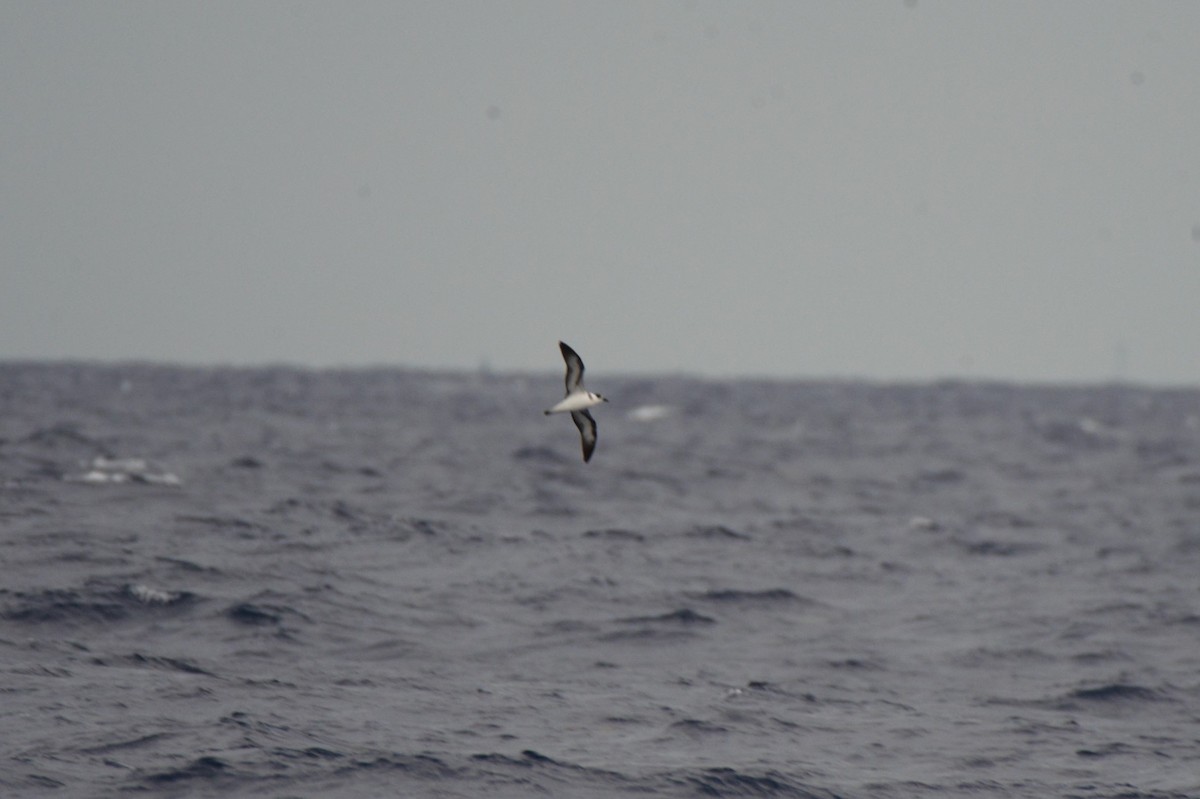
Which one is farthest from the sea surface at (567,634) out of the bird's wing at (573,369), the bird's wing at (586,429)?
the bird's wing at (573,369)

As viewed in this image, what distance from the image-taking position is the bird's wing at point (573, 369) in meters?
12.3

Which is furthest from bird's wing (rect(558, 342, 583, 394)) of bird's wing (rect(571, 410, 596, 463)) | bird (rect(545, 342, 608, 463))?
bird's wing (rect(571, 410, 596, 463))

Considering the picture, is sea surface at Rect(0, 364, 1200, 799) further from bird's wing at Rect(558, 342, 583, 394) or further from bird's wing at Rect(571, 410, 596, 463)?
bird's wing at Rect(558, 342, 583, 394)

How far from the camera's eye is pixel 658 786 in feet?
37.7

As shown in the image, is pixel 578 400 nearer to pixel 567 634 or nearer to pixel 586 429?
pixel 586 429

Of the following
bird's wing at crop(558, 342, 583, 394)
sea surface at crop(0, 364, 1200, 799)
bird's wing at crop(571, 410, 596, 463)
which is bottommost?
sea surface at crop(0, 364, 1200, 799)

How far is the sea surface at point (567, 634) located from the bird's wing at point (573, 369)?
120 inches

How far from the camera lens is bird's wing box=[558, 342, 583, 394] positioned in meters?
12.3

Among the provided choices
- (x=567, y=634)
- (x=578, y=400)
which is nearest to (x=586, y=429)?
(x=578, y=400)

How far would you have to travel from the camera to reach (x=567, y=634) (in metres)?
16.9

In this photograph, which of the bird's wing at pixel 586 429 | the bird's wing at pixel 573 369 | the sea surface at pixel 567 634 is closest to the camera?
the sea surface at pixel 567 634

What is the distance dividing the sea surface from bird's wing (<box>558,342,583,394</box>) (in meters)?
3.05

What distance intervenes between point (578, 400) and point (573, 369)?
286 mm

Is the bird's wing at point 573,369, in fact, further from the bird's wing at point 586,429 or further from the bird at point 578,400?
the bird's wing at point 586,429
